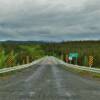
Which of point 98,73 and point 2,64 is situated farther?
point 2,64

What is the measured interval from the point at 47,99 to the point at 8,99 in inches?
60.0

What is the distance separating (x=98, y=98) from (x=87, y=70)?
95.0 feet

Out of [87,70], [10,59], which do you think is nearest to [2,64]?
[10,59]

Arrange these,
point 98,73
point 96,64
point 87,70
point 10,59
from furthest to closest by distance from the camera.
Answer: point 96,64 → point 10,59 → point 87,70 → point 98,73

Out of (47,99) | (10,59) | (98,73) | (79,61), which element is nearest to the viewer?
(47,99)

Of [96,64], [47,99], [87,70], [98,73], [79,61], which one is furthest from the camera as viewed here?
[79,61]

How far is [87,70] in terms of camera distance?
4441 centimetres

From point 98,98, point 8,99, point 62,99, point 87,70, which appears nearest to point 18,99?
point 8,99

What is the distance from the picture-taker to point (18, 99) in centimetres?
1486

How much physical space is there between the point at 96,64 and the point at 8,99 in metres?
85.0

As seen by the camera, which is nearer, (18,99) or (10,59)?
(18,99)

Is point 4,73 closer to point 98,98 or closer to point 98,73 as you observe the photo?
point 98,73

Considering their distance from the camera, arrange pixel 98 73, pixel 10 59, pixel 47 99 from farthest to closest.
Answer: pixel 10 59
pixel 98 73
pixel 47 99

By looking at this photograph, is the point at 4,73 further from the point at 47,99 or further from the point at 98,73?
the point at 47,99
